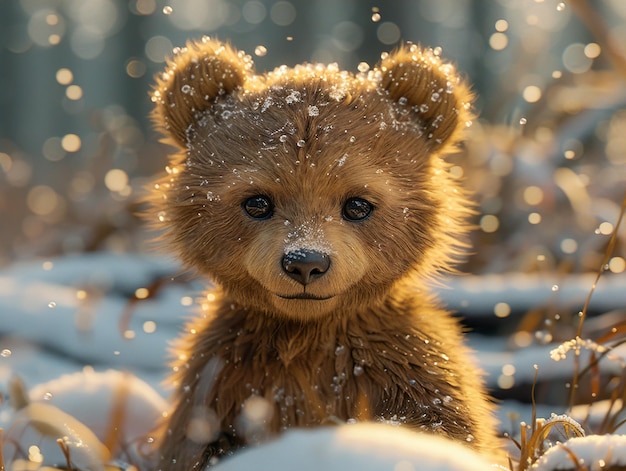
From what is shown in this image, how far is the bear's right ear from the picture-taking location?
2.11m

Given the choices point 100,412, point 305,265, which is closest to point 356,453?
point 305,265

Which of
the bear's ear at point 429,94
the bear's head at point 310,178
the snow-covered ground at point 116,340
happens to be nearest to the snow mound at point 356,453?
the snow-covered ground at point 116,340

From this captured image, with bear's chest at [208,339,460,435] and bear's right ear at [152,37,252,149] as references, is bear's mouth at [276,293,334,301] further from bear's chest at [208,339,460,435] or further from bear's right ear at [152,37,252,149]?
bear's right ear at [152,37,252,149]

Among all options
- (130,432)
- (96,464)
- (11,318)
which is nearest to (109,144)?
(11,318)

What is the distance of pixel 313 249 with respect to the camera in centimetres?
176

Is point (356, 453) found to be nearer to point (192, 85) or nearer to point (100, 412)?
point (192, 85)

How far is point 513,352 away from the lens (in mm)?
2871

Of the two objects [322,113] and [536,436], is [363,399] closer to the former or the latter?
[536,436]

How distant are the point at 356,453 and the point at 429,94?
1247 mm

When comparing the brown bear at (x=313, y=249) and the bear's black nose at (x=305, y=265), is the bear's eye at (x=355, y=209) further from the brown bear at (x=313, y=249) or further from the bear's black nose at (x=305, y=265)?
the bear's black nose at (x=305, y=265)

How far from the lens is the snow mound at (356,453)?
3.41 feet


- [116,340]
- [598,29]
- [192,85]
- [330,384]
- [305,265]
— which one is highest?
[598,29]

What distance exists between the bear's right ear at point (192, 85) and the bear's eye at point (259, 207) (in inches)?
13.9

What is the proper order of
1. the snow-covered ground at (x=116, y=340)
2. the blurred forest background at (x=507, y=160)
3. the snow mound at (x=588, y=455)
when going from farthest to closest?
the blurred forest background at (x=507, y=160) < the snow-covered ground at (x=116, y=340) < the snow mound at (x=588, y=455)
